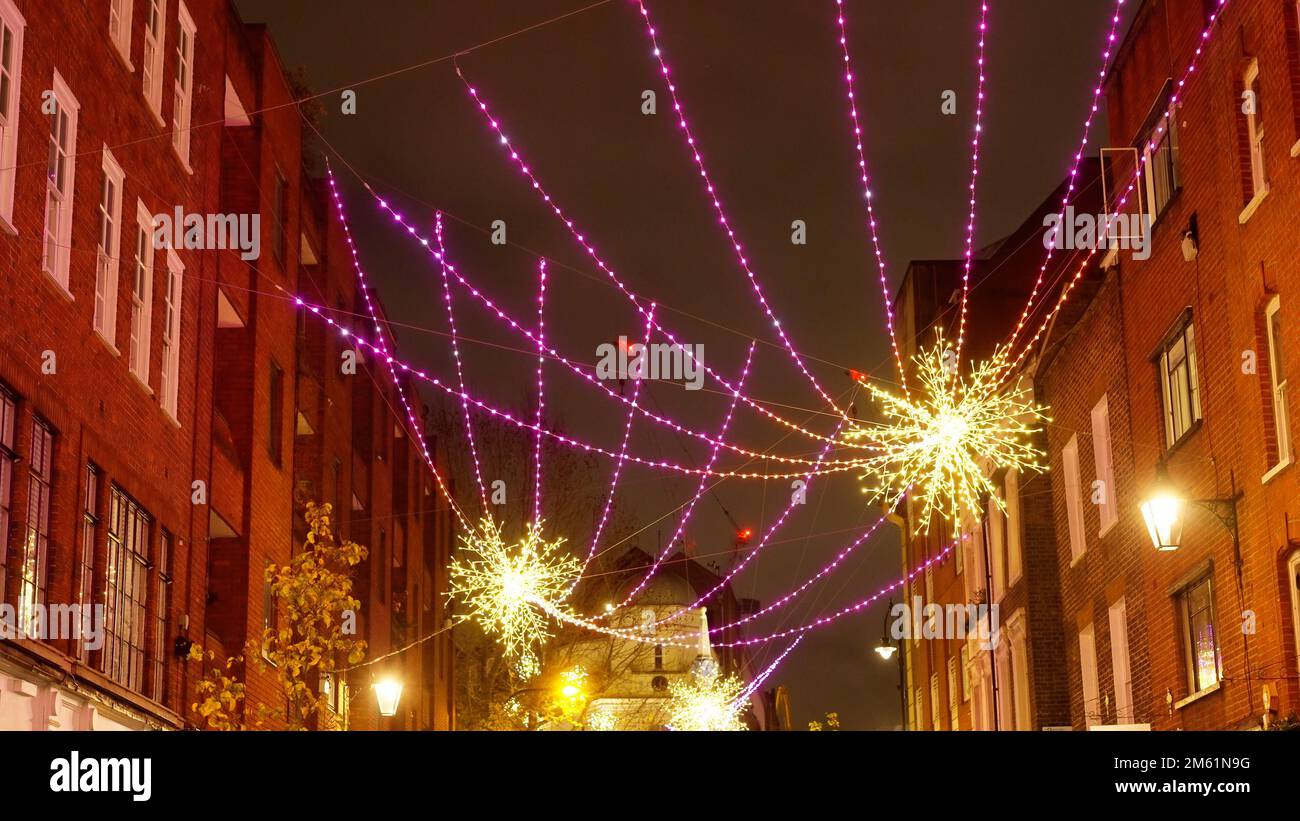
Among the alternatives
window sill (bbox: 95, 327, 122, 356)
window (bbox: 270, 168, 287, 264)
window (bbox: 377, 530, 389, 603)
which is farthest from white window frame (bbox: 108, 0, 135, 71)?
window (bbox: 377, 530, 389, 603)

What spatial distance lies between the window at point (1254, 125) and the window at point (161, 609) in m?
12.9

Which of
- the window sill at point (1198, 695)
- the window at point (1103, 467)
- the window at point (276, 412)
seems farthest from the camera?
the window at point (276, 412)

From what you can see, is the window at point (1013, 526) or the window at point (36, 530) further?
the window at point (1013, 526)

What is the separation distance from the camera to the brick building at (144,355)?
48.3 feet

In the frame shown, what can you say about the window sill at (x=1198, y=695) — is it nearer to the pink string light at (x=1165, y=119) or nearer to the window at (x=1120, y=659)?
the window at (x=1120, y=659)

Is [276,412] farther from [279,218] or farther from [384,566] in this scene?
[384,566]

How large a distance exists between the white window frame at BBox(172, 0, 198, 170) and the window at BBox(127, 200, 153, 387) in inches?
62.8

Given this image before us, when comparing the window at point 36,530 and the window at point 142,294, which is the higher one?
the window at point 142,294

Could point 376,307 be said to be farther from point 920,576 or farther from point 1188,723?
point 1188,723

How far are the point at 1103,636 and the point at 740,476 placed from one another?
7.14 metres

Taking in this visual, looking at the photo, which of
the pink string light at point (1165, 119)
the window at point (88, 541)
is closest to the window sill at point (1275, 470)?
the pink string light at point (1165, 119)

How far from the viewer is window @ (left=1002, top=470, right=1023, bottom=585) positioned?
28641 millimetres

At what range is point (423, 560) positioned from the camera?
1807 inches

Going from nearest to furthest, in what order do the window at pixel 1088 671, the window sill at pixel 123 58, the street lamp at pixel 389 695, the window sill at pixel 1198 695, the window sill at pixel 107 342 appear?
the window sill at pixel 107 342
the window sill at pixel 123 58
the window sill at pixel 1198 695
the street lamp at pixel 389 695
the window at pixel 1088 671
